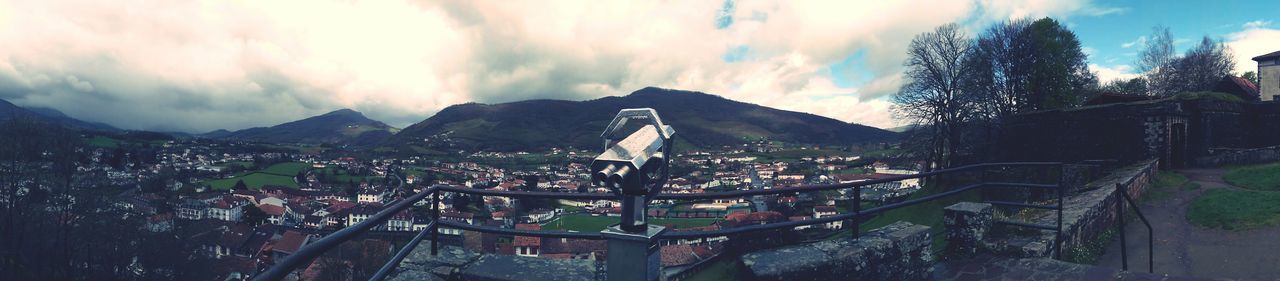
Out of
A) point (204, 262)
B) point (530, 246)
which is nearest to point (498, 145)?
point (530, 246)

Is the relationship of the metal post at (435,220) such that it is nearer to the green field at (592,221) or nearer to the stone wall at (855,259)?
the stone wall at (855,259)

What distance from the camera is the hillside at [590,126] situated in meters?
138

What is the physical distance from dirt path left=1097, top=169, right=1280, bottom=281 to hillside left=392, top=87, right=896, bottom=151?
11414 centimetres

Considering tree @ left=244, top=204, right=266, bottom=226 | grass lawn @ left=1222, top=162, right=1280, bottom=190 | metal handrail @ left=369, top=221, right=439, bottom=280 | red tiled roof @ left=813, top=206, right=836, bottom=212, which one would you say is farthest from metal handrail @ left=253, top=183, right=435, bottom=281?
tree @ left=244, top=204, right=266, bottom=226

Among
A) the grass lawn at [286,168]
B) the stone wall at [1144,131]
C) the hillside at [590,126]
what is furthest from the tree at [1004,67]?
the hillside at [590,126]

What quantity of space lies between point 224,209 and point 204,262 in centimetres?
3587

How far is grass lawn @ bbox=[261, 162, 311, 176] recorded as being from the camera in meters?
75.7

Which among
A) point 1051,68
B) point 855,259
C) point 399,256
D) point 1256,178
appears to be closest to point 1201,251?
point 855,259

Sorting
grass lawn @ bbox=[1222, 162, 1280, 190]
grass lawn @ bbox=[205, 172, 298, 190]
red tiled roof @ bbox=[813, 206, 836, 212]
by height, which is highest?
grass lawn @ bbox=[1222, 162, 1280, 190]

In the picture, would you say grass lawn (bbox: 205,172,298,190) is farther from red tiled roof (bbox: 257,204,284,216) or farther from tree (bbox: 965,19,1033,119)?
tree (bbox: 965,19,1033,119)

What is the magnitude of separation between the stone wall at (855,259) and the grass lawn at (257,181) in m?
77.0

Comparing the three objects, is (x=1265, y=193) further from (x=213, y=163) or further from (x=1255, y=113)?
(x=213, y=163)

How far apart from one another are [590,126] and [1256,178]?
14123cm

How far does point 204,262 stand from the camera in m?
24.8
